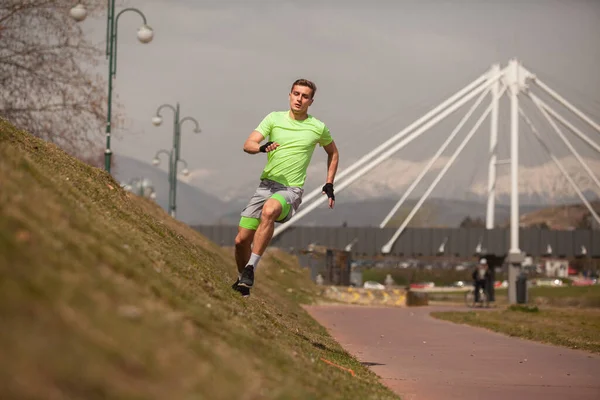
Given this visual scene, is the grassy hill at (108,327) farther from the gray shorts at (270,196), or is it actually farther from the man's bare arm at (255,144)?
A: the gray shorts at (270,196)

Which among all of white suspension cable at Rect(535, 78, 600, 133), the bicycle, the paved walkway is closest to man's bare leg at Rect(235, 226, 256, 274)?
the paved walkway

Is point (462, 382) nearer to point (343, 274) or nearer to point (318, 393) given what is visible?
point (318, 393)

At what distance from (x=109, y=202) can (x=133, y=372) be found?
8663 millimetres

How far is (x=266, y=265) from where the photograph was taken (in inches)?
1587

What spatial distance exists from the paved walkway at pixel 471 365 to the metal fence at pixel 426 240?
62681mm

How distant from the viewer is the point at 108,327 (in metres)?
4.43

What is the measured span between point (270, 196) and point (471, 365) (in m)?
3.33

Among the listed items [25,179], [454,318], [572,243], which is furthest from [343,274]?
[25,179]

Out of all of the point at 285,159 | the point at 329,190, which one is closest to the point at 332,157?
the point at 329,190

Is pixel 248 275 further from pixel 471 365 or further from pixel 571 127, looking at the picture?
pixel 571 127

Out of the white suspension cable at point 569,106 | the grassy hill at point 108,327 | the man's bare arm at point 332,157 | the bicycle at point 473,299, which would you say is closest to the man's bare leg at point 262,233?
the man's bare arm at point 332,157

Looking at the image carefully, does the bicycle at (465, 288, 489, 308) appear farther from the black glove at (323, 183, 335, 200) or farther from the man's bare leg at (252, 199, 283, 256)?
the man's bare leg at (252, 199, 283, 256)

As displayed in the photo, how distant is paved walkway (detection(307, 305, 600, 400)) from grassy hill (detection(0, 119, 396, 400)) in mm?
1309

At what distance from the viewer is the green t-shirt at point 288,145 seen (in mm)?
10188
